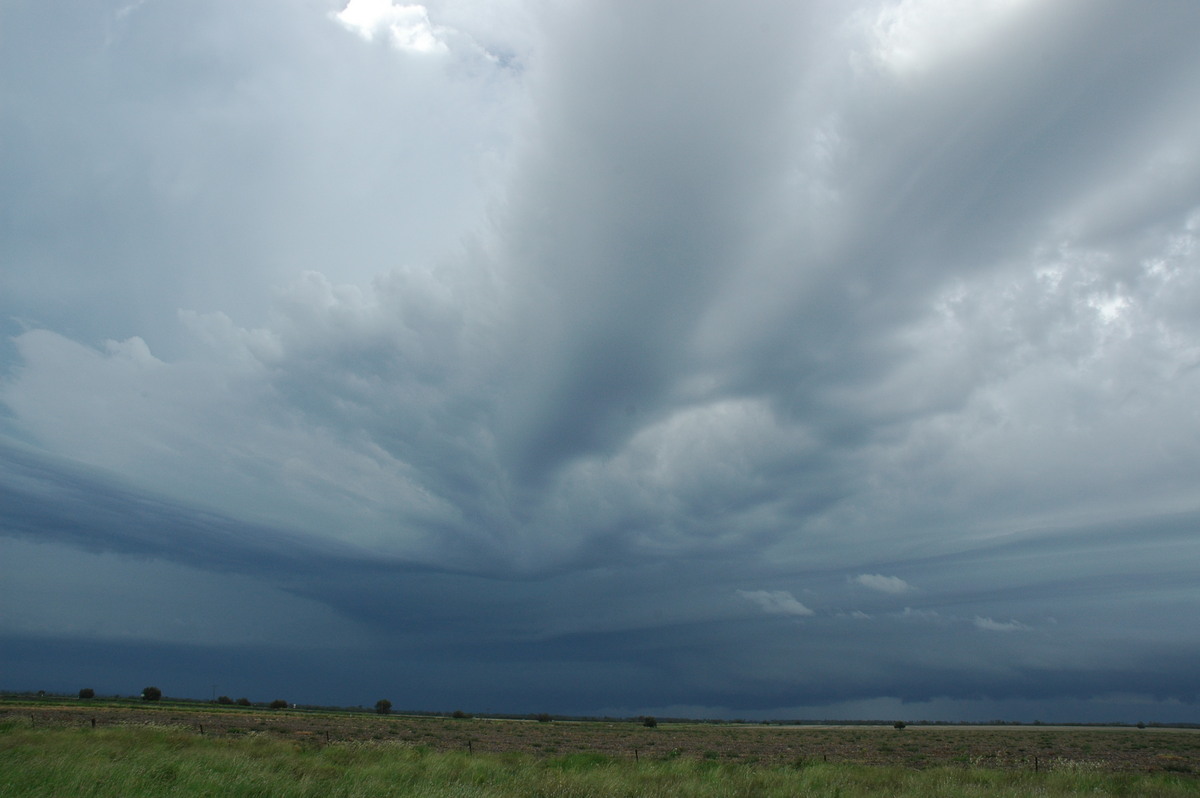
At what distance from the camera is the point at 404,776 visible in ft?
73.9

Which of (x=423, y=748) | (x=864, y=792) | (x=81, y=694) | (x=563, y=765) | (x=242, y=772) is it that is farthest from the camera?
(x=81, y=694)

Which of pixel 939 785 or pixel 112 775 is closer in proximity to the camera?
pixel 112 775

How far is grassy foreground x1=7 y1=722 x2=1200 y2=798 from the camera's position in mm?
17156

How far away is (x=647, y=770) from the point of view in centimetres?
2773

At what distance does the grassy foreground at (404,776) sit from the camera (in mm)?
17156

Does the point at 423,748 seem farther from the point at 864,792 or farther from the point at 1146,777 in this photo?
the point at 1146,777

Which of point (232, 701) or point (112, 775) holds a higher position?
point (112, 775)

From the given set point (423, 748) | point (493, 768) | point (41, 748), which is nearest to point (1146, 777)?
point (493, 768)

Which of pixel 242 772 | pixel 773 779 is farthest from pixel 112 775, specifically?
pixel 773 779

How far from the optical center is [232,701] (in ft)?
472

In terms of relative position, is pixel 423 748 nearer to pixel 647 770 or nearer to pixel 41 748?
pixel 647 770

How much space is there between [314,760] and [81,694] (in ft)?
463

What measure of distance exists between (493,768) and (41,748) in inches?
634

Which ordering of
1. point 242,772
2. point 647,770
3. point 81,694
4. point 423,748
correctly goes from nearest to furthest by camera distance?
point 242,772
point 647,770
point 423,748
point 81,694
